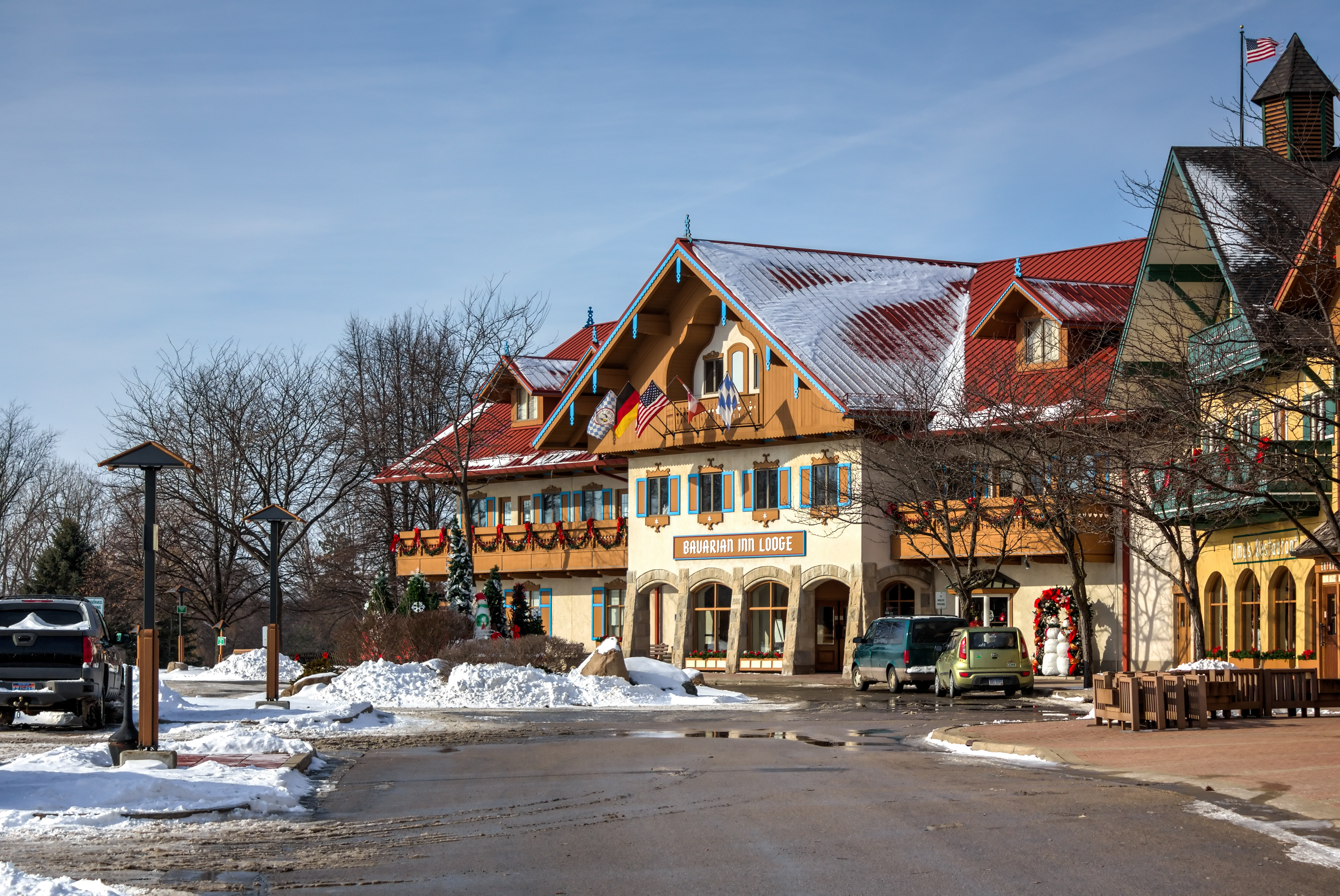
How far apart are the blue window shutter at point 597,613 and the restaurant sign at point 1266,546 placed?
79.9ft

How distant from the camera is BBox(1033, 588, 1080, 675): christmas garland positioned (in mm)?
39594

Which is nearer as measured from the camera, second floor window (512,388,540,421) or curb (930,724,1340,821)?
curb (930,724,1340,821)

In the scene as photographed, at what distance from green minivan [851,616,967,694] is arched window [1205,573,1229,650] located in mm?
5767

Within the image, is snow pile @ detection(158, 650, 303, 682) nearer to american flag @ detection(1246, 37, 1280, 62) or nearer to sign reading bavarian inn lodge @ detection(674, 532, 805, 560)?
sign reading bavarian inn lodge @ detection(674, 532, 805, 560)

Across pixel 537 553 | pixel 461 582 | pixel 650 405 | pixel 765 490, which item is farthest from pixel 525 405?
pixel 461 582

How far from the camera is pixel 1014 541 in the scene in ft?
132

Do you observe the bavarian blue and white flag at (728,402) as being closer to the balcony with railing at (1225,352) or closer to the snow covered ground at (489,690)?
the snow covered ground at (489,690)

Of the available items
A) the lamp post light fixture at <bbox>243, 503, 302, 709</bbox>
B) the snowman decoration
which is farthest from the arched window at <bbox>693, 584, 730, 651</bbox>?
the lamp post light fixture at <bbox>243, 503, 302, 709</bbox>

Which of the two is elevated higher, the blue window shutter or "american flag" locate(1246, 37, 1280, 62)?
"american flag" locate(1246, 37, 1280, 62)

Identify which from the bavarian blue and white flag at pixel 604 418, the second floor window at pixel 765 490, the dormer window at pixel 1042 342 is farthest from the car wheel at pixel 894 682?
the bavarian blue and white flag at pixel 604 418

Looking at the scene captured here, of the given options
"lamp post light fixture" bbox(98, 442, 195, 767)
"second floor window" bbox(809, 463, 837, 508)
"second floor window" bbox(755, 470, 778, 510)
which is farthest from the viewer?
"second floor window" bbox(755, 470, 778, 510)

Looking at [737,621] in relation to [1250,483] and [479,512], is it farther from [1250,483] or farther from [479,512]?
[1250,483]

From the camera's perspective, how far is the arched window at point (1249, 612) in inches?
1299

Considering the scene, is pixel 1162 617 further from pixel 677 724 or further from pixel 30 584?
pixel 30 584
